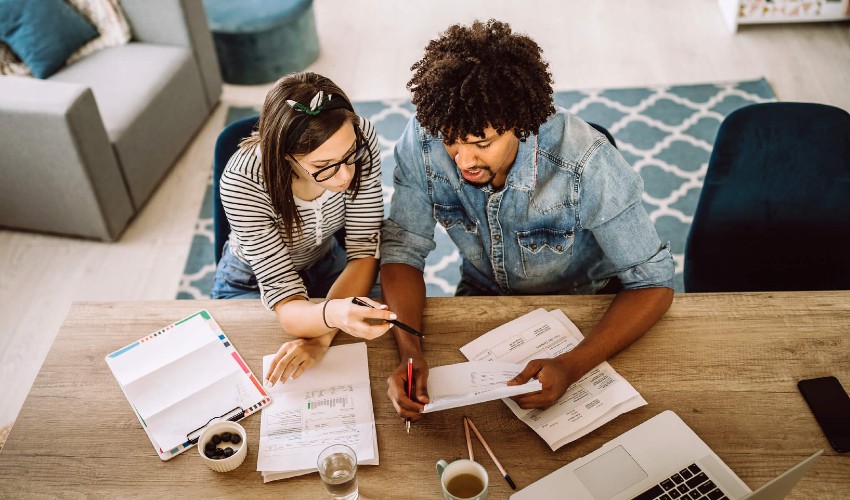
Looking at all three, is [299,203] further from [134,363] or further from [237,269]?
[134,363]

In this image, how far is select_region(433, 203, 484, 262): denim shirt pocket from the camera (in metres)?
1.70

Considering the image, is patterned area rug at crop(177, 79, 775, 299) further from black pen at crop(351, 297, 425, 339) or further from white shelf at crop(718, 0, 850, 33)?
black pen at crop(351, 297, 425, 339)

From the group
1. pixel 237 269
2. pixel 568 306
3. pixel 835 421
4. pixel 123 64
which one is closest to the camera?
pixel 835 421

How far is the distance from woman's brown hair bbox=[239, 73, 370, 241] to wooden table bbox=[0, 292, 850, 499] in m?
0.30

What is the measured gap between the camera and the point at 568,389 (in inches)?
56.6

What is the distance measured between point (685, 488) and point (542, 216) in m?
0.62

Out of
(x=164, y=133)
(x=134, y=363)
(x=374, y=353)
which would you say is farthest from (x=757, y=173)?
(x=164, y=133)

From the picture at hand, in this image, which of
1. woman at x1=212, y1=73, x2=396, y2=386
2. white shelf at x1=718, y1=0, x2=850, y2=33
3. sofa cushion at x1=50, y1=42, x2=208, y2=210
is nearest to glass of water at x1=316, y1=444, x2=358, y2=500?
woman at x1=212, y1=73, x2=396, y2=386

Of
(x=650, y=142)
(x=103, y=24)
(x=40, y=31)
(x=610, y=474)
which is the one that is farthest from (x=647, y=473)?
(x=103, y=24)

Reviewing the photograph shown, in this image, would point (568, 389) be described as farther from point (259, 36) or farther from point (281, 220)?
point (259, 36)

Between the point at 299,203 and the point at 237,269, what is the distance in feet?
1.12

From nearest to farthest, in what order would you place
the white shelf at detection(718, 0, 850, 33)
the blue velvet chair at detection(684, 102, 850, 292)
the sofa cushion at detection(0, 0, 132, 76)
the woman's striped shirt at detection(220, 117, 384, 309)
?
the woman's striped shirt at detection(220, 117, 384, 309), the blue velvet chair at detection(684, 102, 850, 292), the sofa cushion at detection(0, 0, 132, 76), the white shelf at detection(718, 0, 850, 33)

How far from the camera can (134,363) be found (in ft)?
5.02

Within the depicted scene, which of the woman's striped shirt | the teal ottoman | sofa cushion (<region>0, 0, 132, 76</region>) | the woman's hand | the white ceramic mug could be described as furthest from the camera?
the teal ottoman
